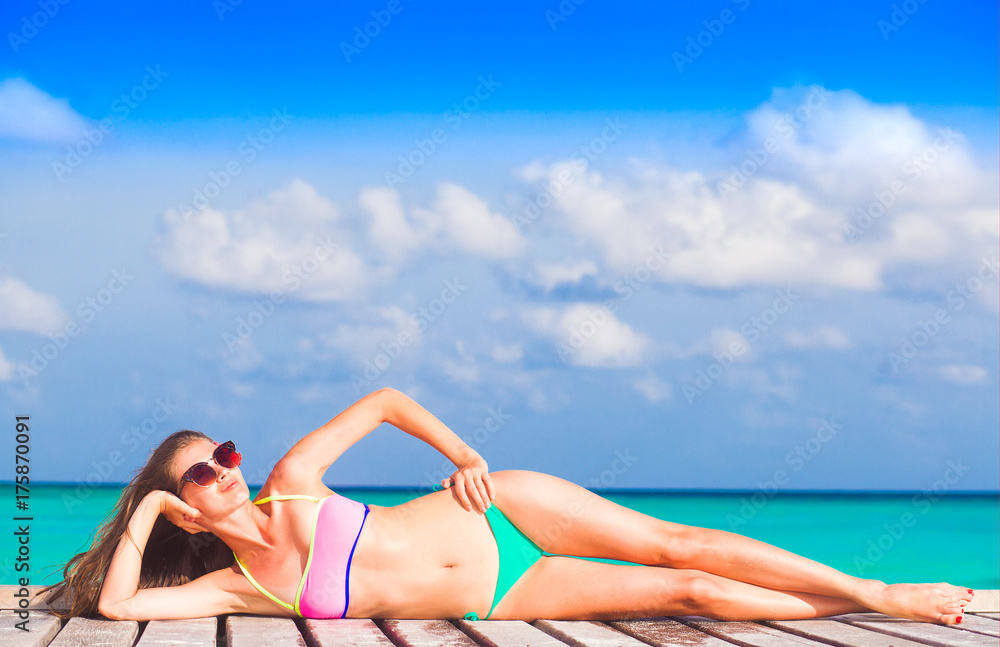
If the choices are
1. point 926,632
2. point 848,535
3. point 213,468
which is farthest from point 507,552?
point 848,535

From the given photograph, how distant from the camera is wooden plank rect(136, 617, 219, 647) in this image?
3.02 metres

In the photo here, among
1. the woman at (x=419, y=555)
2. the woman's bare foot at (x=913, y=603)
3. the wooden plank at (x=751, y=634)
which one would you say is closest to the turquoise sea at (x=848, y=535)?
the woman at (x=419, y=555)

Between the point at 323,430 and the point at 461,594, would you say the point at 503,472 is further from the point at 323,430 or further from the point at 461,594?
the point at 323,430

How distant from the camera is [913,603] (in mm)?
3770

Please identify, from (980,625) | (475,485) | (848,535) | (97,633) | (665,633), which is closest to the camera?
(97,633)

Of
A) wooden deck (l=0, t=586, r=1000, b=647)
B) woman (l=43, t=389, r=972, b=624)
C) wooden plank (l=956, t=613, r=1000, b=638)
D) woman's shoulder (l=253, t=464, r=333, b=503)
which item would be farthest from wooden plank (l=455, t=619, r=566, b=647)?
wooden plank (l=956, t=613, r=1000, b=638)

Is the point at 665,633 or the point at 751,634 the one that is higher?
the point at 751,634

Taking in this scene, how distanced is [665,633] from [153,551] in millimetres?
2299

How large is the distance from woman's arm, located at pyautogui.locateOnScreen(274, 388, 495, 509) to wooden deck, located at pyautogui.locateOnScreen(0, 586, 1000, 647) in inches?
23.0

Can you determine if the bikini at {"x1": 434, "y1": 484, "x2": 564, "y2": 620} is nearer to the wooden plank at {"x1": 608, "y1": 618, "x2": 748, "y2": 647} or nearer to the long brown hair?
the wooden plank at {"x1": 608, "y1": 618, "x2": 748, "y2": 647}

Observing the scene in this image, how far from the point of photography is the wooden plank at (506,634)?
10.4ft

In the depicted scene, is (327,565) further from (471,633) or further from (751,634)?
(751,634)

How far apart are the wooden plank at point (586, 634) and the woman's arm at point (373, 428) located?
577mm

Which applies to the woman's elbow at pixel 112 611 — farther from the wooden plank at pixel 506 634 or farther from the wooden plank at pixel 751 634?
the wooden plank at pixel 751 634
